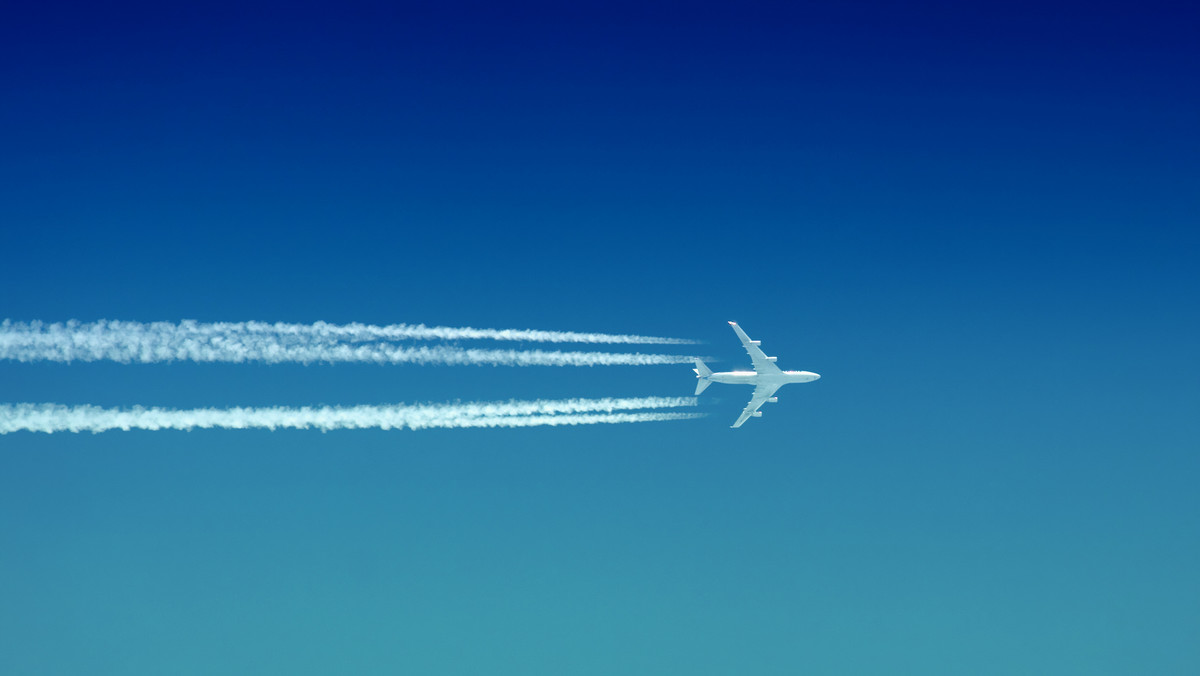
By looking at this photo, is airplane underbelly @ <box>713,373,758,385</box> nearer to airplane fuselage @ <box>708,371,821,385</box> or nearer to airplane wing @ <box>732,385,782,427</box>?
airplane fuselage @ <box>708,371,821,385</box>

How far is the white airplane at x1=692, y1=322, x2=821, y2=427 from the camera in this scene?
106750 mm

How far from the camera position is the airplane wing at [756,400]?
111 meters

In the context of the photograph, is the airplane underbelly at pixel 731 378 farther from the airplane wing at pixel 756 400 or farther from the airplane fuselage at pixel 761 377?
the airplane wing at pixel 756 400

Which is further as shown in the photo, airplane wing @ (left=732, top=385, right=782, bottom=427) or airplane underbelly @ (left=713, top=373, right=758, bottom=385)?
airplane wing @ (left=732, top=385, right=782, bottom=427)

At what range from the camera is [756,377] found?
108 m

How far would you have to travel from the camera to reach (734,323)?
348 ft

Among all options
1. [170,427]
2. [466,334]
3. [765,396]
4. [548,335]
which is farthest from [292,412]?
[765,396]

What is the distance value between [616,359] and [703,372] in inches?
705

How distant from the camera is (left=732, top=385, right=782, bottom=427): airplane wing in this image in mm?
111062

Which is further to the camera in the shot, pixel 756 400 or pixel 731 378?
pixel 756 400

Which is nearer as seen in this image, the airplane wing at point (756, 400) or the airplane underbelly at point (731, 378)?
the airplane underbelly at point (731, 378)

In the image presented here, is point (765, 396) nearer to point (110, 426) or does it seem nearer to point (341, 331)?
point (341, 331)

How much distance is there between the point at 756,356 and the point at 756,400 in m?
7.28

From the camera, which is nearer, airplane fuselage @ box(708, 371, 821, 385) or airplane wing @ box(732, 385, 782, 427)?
airplane fuselage @ box(708, 371, 821, 385)
